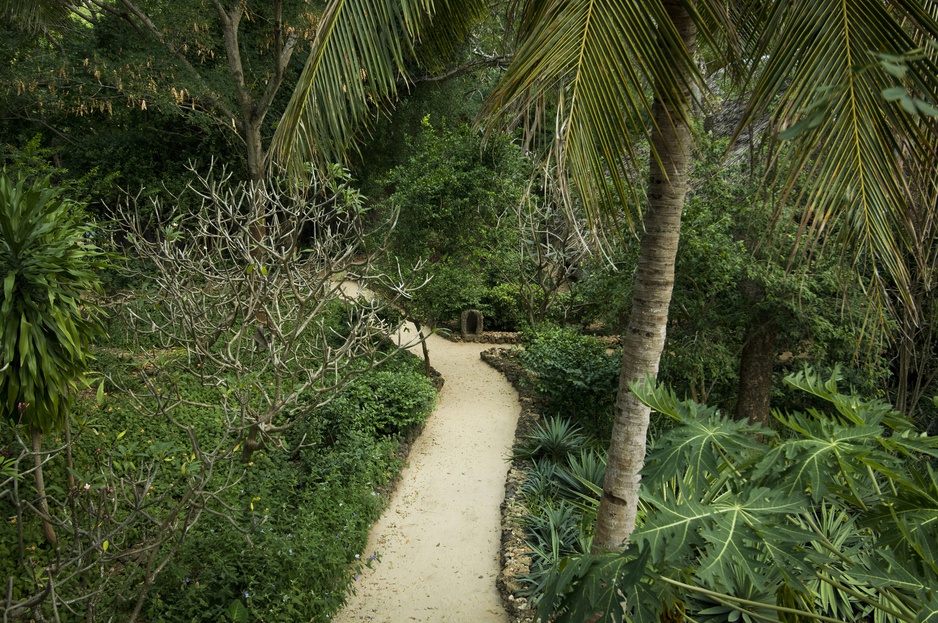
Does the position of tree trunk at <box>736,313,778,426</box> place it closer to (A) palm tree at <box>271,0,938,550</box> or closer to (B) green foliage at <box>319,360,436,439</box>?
(B) green foliage at <box>319,360,436,439</box>

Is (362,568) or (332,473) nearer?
(362,568)

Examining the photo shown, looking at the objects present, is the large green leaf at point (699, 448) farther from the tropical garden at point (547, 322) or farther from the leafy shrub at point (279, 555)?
the leafy shrub at point (279, 555)

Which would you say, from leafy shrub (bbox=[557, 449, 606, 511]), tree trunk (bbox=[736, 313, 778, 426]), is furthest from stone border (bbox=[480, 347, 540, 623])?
tree trunk (bbox=[736, 313, 778, 426])

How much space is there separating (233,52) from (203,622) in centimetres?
961

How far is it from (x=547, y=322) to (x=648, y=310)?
955 centimetres

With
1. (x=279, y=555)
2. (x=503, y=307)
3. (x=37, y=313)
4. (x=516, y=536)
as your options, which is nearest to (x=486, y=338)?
(x=503, y=307)

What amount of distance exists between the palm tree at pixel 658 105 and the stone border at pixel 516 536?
144cm

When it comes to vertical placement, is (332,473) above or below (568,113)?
below

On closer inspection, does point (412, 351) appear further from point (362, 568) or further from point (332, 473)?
point (362, 568)

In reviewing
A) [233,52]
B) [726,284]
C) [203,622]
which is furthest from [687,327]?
[233,52]

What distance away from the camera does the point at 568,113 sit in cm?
288

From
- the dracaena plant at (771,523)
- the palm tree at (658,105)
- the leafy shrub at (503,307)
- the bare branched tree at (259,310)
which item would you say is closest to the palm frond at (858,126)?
the palm tree at (658,105)

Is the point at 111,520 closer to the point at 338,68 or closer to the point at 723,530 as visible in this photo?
the point at 338,68

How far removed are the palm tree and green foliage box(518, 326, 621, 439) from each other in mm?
4974
